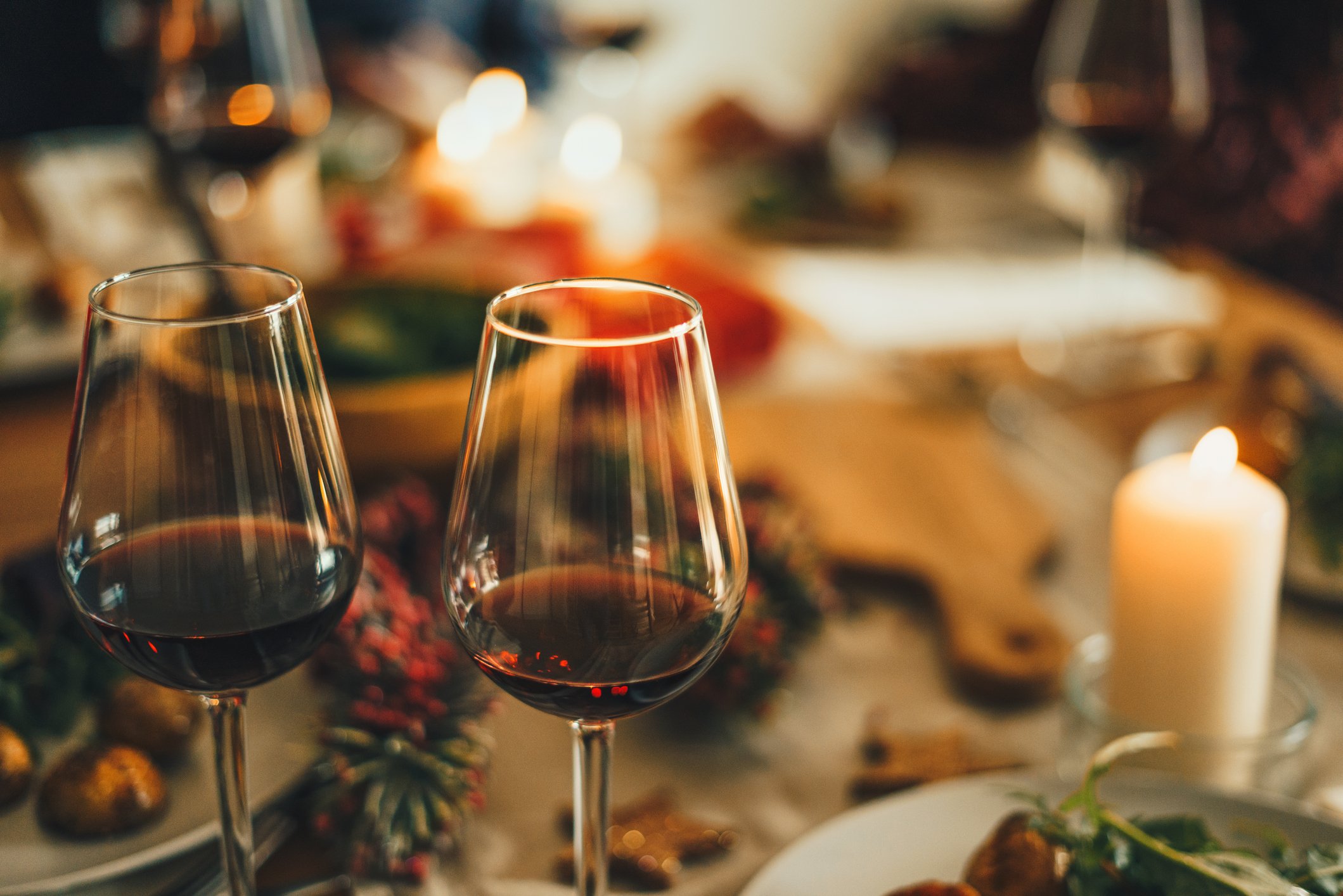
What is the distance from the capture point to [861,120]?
2.33 m

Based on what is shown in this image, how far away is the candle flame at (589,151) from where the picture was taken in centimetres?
152

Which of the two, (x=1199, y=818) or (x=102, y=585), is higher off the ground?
(x=102, y=585)

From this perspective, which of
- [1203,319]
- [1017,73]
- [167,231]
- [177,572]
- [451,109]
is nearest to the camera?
[177,572]

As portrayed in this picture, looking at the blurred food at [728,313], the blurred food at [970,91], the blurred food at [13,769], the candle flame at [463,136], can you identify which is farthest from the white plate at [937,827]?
the blurred food at [970,91]

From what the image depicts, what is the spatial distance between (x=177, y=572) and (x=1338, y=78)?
2.62 meters

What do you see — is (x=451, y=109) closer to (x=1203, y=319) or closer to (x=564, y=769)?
(x=1203, y=319)

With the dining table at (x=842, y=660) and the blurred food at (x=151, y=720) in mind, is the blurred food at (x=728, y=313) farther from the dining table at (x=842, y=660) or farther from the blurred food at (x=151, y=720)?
the blurred food at (x=151, y=720)

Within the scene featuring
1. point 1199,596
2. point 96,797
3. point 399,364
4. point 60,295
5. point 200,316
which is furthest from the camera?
point 60,295

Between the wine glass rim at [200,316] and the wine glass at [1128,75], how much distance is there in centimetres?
101

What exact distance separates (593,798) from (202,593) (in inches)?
6.6

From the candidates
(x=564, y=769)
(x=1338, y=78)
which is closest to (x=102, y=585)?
(x=564, y=769)

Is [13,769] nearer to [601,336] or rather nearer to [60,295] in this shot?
[601,336]

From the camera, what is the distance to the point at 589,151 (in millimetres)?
1537

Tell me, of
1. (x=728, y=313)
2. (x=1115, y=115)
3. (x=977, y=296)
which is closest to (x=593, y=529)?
(x=728, y=313)
